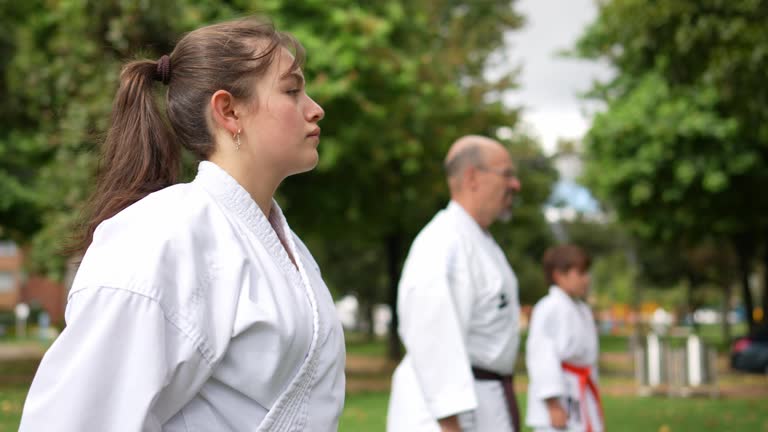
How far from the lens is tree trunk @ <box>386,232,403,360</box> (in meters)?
26.9

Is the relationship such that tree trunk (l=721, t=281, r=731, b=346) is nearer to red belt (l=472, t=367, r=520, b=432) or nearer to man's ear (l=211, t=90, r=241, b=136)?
red belt (l=472, t=367, r=520, b=432)

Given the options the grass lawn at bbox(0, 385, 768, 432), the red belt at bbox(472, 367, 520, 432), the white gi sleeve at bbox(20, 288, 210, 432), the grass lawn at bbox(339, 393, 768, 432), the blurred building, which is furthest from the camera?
the blurred building

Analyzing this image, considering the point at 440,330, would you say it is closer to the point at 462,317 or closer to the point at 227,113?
the point at 462,317

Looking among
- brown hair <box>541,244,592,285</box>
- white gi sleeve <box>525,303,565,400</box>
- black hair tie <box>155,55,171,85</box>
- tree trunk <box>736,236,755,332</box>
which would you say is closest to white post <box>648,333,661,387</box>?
brown hair <box>541,244,592,285</box>

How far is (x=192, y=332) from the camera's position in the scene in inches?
76.0

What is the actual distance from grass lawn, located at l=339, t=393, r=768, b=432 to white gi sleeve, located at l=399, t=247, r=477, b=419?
782 centimetres

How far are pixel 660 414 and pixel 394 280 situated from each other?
42.3 feet

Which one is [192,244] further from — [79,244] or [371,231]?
[371,231]

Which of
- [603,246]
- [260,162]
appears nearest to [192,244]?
[260,162]

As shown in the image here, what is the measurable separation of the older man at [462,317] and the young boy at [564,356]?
4.40 ft

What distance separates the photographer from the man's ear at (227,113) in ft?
7.45

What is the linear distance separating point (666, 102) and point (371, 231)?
302 inches

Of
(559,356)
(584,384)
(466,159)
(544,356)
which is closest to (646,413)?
(584,384)

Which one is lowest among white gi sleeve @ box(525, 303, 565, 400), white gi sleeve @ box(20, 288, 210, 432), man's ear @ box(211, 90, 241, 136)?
white gi sleeve @ box(525, 303, 565, 400)
